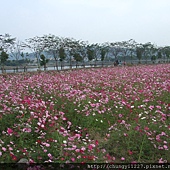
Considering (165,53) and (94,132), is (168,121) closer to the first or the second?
(94,132)

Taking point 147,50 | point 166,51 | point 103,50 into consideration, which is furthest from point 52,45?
point 166,51

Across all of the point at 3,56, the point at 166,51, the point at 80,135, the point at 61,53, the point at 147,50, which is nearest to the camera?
the point at 80,135

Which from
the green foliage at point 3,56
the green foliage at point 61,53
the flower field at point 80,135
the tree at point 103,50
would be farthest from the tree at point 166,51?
the flower field at point 80,135

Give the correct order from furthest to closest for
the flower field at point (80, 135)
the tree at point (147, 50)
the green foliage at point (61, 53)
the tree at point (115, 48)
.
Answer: the tree at point (147, 50)
the tree at point (115, 48)
the green foliage at point (61, 53)
the flower field at point (80, 135)

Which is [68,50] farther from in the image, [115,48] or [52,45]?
[115,48]

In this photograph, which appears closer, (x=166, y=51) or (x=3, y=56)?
(x=3, y=56)

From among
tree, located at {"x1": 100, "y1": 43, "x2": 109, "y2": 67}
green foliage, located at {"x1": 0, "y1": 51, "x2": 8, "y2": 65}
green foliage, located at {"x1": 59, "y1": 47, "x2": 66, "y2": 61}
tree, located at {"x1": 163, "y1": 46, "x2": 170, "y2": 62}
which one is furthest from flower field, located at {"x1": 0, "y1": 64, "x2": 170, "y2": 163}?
tree, located at {"x1": 163, "y1": 46, "x2": 170, "y2": 62}

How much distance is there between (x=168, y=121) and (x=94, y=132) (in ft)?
5.17

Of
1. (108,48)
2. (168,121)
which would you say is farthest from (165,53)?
(168,121)

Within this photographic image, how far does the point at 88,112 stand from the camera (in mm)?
4680

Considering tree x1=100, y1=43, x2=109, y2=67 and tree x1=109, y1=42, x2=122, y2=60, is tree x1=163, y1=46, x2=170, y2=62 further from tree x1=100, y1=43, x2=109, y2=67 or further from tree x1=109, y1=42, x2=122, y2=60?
tree x1=100, y1=43, x2=109, y2=67

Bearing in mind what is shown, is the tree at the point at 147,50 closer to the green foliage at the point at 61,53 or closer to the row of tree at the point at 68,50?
the row of tree at the point at 68,50

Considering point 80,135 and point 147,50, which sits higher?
point 147,50

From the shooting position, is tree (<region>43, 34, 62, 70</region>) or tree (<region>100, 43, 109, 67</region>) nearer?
tree (<region>43, 34, 62, 70</region>)
